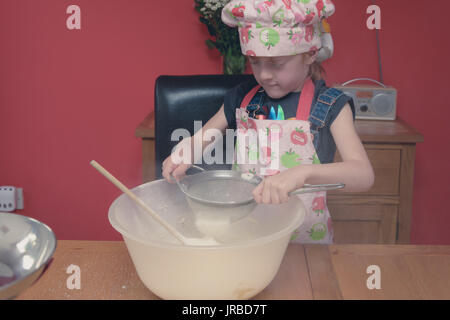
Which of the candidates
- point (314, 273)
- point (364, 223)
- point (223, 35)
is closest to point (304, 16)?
point (314, 273)

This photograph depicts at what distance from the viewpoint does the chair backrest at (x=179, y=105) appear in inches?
56.1

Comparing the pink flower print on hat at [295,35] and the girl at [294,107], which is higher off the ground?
the pink flower print on hat at [295,35]

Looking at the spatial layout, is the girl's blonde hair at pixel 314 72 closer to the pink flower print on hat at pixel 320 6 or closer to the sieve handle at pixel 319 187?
the pink flower print on hat at pixel 320 6

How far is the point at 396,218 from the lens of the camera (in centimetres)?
186

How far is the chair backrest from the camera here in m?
1.43

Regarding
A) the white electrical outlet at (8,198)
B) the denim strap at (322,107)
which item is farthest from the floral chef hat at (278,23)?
the white electrical outlet at (8,198)

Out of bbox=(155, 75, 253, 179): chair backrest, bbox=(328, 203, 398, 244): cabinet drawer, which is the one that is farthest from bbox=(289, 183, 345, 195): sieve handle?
bbox=(328, 203, 398, 244): cabinet drawer

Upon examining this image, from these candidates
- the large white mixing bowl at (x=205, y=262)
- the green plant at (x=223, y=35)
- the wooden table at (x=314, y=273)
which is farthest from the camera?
the green plant at (x=223, y=35)

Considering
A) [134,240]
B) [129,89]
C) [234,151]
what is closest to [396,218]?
[234,151]

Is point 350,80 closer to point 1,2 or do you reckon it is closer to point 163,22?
point 163,22

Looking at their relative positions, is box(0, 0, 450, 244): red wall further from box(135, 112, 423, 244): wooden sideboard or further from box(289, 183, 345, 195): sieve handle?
box(289, 183, 345, 195): sieve handle

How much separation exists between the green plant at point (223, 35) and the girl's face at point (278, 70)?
28.5 inches

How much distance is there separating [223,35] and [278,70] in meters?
0.79
